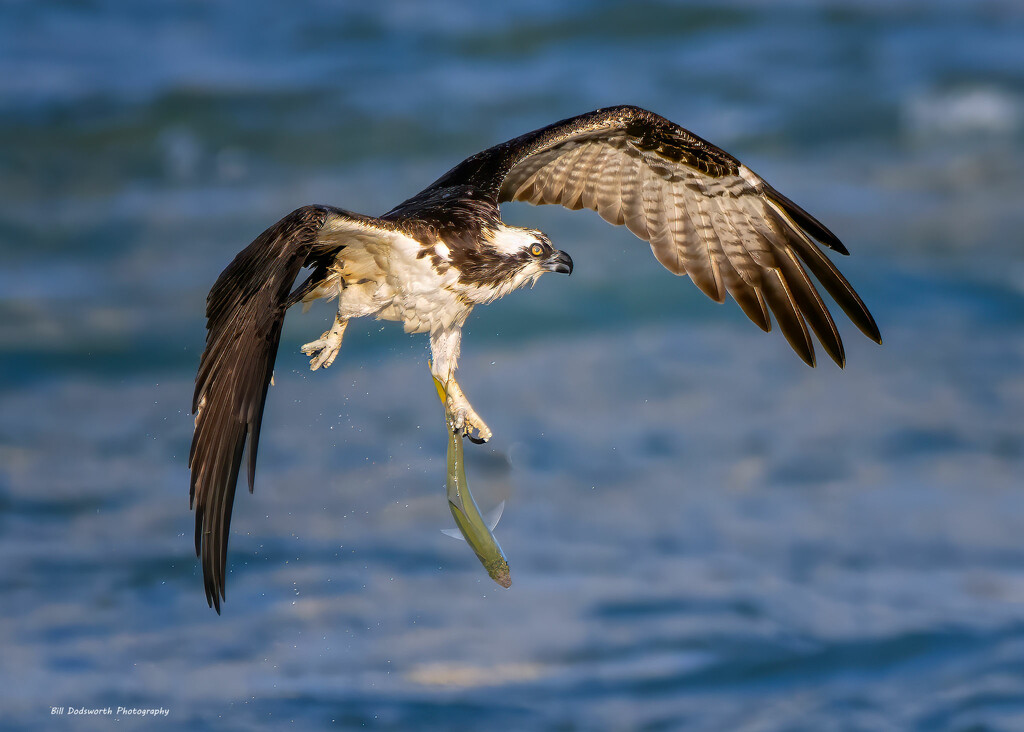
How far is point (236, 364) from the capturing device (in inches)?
290

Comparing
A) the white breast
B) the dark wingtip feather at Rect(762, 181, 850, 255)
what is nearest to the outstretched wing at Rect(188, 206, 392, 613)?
the white breast

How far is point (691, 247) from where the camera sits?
1129cm

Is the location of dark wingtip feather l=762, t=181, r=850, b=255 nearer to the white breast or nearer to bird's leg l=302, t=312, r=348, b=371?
the white breast

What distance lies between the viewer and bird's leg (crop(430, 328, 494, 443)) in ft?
30.7

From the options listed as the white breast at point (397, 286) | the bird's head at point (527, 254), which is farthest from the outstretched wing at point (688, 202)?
the white breast at point (397, 286)

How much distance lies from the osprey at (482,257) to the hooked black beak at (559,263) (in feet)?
0.05

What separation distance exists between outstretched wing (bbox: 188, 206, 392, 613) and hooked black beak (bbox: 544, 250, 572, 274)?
6.21 ft

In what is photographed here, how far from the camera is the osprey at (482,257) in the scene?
7.26 m

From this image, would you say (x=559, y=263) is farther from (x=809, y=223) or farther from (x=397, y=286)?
(x=809, y=223)

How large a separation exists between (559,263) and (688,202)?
2.52 m

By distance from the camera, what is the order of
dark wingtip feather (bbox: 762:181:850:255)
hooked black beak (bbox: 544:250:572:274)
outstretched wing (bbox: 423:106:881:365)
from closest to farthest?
1. hooked black beak (bbox: 544:250:572:274)
2. dark wingtip feather (bbox: 762:181:850:255)
3. outstretched wing (bbox: 423:106:881:365)

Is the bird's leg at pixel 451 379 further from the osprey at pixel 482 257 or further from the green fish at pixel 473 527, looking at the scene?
the green fish at pixel 473 527

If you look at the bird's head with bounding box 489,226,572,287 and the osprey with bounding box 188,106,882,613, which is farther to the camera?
the bird's head with bounding box 489,226,572,287

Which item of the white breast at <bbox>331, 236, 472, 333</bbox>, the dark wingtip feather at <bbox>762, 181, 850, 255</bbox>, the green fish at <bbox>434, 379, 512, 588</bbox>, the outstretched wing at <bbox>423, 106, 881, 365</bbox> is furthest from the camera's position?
the outstretched wing at <bbox>423, 106, 881, 365</bbox>
